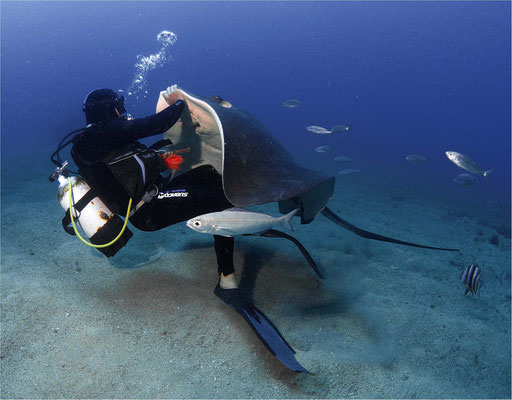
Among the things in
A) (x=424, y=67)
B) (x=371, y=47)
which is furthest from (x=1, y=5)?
(x=424, y=67)

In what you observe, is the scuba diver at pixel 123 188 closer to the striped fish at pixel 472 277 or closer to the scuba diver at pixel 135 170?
the scuba diver at pixel 135 170

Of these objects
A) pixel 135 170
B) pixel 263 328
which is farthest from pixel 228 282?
pixel 135 170

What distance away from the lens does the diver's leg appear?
3324 mm

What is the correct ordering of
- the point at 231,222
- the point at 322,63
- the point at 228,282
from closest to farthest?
the point at 231,222, the point at 228,282, the point at 322,63

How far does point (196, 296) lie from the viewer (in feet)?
11.5

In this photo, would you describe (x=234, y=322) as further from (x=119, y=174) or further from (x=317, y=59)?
(x=317, y=59)

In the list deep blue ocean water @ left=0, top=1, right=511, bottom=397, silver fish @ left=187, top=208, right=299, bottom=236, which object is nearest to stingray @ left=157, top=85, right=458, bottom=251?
silver fish @ left=187, top=208, right=299, bottom=236

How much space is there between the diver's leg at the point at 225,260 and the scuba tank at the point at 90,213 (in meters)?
1.04

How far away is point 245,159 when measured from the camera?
271 cm

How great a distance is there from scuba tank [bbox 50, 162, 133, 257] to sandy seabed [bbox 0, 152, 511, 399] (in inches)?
36.5

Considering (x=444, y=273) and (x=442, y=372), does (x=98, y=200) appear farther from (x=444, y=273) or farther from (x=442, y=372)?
(x=444, y=273)

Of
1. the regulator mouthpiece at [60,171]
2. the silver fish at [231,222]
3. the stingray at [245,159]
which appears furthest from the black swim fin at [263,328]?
the regulator mouthpiece at [60,171]

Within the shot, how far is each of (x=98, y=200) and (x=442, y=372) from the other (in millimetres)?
3831

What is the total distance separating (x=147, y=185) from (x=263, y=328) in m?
1.81
